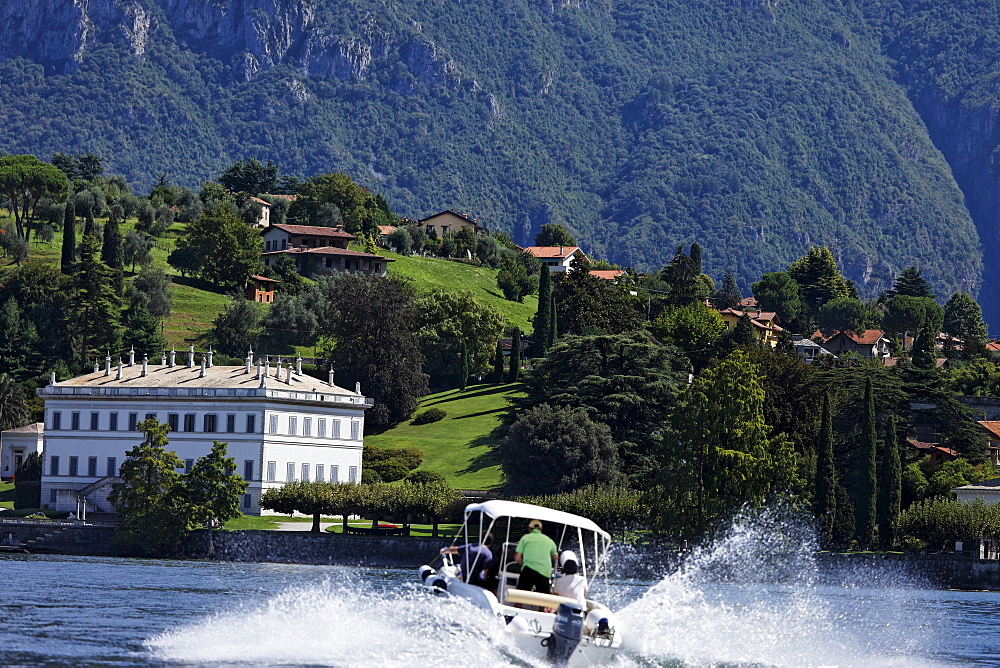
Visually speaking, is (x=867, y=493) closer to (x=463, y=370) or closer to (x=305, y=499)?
(x=305, y=499)

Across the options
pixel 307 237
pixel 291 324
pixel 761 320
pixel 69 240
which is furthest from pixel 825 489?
pixel 307 237

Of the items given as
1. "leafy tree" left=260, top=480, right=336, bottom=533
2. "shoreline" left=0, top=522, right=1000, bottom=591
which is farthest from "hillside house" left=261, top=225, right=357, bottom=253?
"shoreline" left=0, top=522, right=1000, bottom=591

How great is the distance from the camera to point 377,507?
9481 cm

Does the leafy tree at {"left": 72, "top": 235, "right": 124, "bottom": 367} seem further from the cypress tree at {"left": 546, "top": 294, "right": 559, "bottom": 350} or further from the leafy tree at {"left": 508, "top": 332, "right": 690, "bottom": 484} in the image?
the leafy tree at {"left": 508, "top": 332, "right": 690, "bottom": 484}

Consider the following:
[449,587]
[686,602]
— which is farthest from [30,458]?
[449,587]

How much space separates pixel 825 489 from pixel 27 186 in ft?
385

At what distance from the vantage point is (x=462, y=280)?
185 metres

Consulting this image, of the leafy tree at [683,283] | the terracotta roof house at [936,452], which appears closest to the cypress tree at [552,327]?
the leafy tree at [683,283]

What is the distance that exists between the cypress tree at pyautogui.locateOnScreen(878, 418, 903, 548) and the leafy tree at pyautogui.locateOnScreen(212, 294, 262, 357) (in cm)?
6882

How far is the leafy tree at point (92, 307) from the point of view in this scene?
143 metres

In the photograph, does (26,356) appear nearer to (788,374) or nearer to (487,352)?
(487,352)

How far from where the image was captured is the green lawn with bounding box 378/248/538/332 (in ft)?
575

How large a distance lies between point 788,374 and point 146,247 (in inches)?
3095

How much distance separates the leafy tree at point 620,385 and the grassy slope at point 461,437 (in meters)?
5.05
